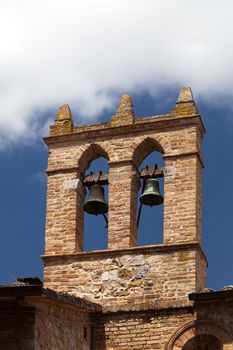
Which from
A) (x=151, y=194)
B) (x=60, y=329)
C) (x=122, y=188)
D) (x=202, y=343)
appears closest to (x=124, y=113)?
(x=122, y=188)

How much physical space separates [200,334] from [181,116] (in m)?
3.80

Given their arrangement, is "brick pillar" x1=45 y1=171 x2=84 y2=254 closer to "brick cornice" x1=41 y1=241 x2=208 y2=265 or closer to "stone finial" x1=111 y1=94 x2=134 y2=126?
"brick cornice" x1=41 y1=241 x2=208 y2=265

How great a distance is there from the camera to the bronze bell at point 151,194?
19.8m

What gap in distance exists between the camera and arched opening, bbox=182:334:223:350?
18.1 meters

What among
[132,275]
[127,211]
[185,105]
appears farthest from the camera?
[185,105]

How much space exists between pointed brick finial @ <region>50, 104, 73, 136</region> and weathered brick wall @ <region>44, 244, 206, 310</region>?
7.55 ft

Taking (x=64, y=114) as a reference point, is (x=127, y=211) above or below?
below

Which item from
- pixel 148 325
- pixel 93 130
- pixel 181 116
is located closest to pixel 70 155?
pixel 93 130

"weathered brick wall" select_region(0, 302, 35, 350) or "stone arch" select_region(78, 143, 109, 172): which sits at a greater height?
"stone arch" select_region(78, 143, 109, 172)

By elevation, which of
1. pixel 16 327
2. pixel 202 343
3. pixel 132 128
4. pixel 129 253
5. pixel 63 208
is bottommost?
pixel 16 327

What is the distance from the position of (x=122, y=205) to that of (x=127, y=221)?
305 millimetres

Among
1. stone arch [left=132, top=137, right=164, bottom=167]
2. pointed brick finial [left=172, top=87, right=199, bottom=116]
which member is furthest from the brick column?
pointed brick finial [left=172, top=87, right=199, bottom=116]

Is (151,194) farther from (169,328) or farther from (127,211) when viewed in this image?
(169,328)

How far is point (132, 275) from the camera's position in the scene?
19.2 m
